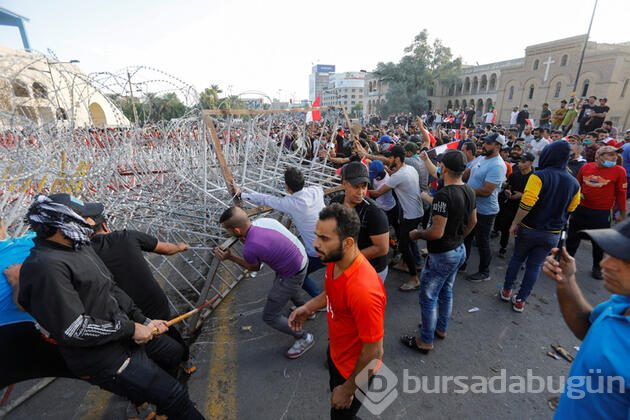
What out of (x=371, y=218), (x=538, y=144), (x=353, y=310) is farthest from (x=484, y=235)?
(x=538, y=144)

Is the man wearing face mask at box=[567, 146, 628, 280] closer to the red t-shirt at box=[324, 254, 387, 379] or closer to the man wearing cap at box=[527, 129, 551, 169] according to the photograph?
the red t-shirt at box=[324, 254, 387, 379]

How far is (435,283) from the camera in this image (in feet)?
9.85

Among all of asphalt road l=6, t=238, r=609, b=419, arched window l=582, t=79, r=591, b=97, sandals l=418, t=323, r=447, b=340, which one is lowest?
asphalt road l=6, t=238, r=609, b=419

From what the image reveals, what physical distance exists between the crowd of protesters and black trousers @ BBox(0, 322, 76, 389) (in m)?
0.01

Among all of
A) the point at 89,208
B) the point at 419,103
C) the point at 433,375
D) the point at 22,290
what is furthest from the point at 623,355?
the point at 419,103

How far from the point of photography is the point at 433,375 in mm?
2938

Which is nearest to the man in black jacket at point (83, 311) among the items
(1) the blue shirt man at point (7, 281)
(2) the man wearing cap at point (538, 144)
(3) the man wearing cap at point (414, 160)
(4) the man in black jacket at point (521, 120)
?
(1) the blue shirt man at point (7, 281)

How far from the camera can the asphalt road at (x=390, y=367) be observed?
263 cm

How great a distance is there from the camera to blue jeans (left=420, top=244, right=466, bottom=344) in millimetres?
2961

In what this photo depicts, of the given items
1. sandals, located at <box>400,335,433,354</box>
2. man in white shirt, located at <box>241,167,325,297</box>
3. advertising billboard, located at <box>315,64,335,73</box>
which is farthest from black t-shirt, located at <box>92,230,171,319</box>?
advertising billboard, located at <box>315,64,335,73</box>

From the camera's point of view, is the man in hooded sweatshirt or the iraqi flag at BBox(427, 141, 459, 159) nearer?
the man in hooded sweatshirt

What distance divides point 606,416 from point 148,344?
284 centimetres

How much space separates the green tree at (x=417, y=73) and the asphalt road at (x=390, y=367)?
146ft

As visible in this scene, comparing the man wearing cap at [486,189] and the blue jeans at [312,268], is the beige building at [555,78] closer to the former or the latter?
the man wearing cap at [486,189]
